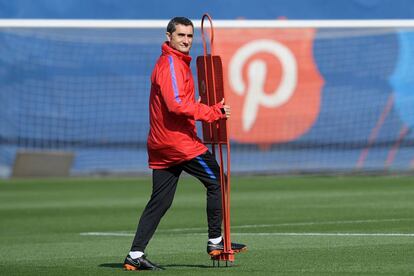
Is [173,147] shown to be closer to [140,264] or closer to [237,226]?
[140,264]

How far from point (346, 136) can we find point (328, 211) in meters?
11.2

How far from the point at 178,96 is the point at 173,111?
0.13 metres

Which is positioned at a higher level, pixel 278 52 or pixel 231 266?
pixel 278 52

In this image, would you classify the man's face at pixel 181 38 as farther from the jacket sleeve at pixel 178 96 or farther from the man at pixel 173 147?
the jacket sleeve at pixel 178 96

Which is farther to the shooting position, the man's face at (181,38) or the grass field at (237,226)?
the grass field at (237,226)

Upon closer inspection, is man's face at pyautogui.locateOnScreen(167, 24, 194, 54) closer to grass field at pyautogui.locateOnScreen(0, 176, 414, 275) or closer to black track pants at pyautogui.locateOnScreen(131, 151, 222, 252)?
black track pants at pyautogui.locateOnScreen(131, 151, 222, 252)

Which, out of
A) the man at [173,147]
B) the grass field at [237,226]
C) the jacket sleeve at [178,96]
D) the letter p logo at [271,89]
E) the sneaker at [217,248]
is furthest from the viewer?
the letter p logo at [271,89]

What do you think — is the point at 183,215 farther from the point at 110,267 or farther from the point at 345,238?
the point at 110,267

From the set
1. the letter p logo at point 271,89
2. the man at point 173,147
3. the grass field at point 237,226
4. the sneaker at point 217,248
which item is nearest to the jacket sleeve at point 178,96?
the man at point 173,147

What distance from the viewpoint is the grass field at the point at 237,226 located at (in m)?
10.6

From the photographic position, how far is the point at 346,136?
1102 inches

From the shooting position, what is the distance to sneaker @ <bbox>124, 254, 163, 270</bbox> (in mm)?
10266

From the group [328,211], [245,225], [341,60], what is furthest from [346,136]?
[245,225]

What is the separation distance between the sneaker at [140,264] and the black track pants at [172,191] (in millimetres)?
100
